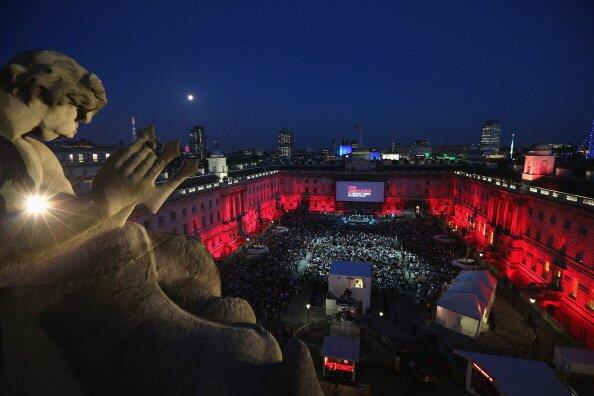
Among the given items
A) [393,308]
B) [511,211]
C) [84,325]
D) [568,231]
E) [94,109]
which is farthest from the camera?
[511,211]

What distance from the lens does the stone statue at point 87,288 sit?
2.22 metres

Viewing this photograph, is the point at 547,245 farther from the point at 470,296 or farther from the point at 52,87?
the point at 52,87

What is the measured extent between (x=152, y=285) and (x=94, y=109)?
158 cm

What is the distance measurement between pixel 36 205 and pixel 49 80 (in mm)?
934

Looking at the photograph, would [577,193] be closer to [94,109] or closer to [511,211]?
[511,211]

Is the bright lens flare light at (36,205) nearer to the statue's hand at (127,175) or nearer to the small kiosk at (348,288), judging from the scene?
the statue's hand at (127,175)

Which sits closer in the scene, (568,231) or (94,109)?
(94,109)

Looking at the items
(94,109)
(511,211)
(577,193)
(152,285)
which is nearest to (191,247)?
(152,285)


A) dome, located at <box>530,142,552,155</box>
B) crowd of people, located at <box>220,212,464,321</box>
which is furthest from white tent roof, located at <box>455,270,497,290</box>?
dome, located at <box>530,142,552,155</box>

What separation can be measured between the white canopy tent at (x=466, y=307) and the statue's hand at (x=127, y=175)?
23056 mm

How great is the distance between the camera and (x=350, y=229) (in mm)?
45812

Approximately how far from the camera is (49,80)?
233 cm

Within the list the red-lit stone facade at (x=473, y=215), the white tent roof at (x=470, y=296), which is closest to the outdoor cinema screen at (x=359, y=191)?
the red-lit stone facade at (x=473, y=215)

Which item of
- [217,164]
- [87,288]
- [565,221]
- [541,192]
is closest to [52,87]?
[87,288]
